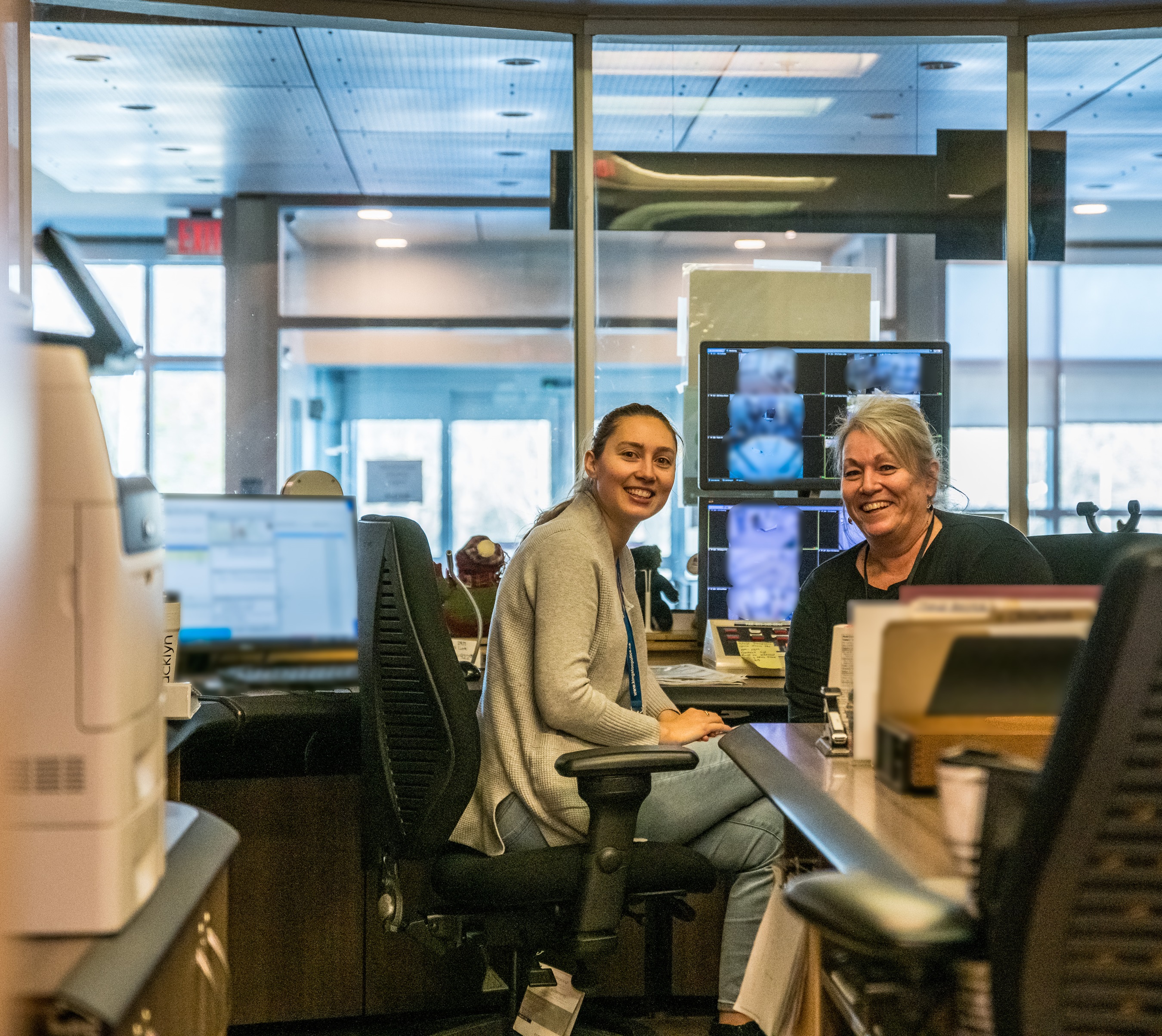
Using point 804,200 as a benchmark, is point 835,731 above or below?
below

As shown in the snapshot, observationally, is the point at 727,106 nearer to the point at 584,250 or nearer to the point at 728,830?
the point at 584,250

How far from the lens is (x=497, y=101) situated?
484 centimetres

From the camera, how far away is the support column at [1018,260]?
3838 millimetres

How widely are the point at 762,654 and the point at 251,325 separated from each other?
4038mm

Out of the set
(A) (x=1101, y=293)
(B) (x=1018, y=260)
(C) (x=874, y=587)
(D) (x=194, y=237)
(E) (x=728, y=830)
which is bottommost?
(E) (x=728, y=830)

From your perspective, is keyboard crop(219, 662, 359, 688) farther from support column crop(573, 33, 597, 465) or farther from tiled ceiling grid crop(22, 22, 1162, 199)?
tiled ceiling grid crop(22, 22, 1162, 199)

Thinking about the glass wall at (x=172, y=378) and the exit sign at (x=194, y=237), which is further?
the exit sign at (x=194, y=237)

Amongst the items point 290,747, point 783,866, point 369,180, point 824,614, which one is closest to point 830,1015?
point 783,866

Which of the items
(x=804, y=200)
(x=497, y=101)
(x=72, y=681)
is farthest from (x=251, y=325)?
(x=72, y=681)

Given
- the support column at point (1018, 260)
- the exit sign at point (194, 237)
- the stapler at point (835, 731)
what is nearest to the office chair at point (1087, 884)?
the stapler at point (835, 731)

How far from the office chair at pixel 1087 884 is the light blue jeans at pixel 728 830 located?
49.9 inches

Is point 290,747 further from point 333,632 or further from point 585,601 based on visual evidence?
point 585,601

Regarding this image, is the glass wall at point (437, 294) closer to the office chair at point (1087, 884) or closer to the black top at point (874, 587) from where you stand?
the black top at point (874, 587)

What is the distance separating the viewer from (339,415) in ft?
17.1
